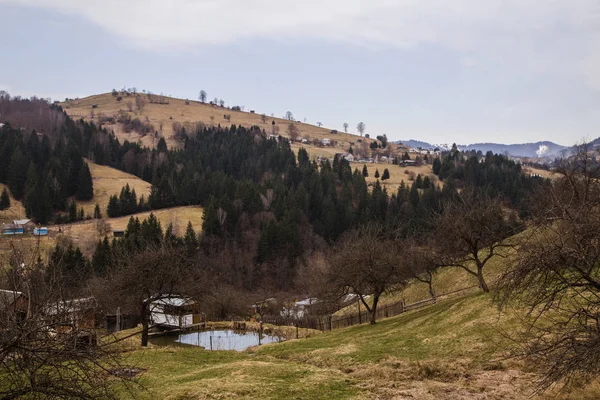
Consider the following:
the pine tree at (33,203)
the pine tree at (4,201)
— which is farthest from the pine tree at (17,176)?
the pine tree at (33,203)

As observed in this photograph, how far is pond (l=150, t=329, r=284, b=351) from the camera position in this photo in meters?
41.4

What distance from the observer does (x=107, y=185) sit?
436ft

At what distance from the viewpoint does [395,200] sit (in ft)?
420

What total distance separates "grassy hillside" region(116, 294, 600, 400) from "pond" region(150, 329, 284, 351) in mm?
12486

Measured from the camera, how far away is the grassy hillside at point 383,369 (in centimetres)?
1591

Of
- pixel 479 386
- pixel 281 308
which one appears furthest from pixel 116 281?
pixel 281 308

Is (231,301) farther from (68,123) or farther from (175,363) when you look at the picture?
(68,123)

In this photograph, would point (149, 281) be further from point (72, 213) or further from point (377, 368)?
point (72, 213)

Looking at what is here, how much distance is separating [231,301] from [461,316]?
4025 centimetres

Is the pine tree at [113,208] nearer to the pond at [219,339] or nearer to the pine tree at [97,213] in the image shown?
the pine tree at [97,213]

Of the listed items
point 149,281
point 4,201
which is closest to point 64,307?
point 149,281

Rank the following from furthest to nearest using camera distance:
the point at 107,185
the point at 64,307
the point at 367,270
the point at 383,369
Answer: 1. the point at 107,185
2. the point at 367,270
3. the point at 383,369
4. the point at 64,307

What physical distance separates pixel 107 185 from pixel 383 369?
12935cm

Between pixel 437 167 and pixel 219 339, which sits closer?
pixel 219 339
